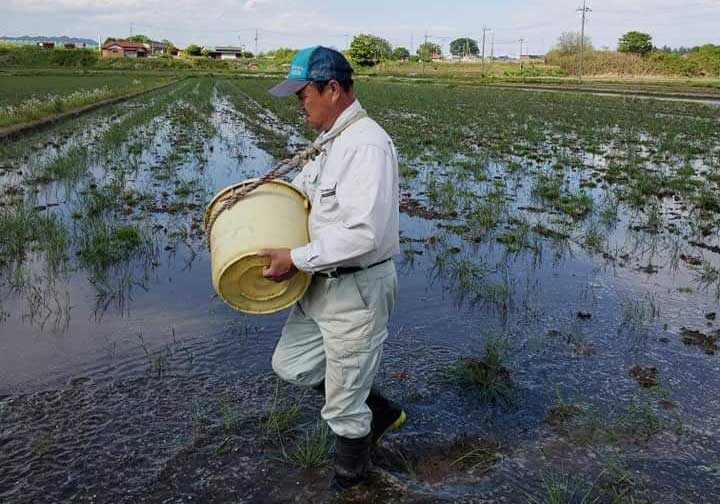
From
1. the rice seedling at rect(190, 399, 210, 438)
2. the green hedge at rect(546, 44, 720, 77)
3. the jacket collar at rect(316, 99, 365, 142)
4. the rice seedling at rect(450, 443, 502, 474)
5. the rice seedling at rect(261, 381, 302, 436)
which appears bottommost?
the rice seedling at rect(450, 443, 502, 474)

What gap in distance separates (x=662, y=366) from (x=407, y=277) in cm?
203

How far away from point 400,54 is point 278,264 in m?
107

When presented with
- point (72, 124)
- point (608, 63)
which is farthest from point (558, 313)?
point (608, 63)

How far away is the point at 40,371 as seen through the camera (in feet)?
11.5

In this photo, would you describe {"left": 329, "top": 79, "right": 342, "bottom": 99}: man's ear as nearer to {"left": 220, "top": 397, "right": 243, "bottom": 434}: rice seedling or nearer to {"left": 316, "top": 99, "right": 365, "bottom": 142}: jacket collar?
{"left": 316, "top": 99, "right": 365, "bottom": 142}: jacket collar

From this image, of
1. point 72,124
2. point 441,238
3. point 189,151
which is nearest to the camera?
point 441,238

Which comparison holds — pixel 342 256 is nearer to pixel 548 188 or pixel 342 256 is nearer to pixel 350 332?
pixel 350 332

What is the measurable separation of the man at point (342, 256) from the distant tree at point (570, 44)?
73032mm

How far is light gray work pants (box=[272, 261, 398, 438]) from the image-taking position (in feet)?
7.77

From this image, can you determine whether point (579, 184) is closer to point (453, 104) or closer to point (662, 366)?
point (662, 366)

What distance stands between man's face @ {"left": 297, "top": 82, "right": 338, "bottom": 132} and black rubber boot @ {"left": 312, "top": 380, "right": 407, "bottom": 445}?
3.62 ft

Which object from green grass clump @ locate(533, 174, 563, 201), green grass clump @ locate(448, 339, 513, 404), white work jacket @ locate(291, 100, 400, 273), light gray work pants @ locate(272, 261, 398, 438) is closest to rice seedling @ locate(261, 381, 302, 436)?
light gray work pants @ locate(272, 261, 398, 438)

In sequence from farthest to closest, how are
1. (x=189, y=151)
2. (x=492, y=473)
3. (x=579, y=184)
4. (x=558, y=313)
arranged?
1. (x=189, y=151)
2. (x=579, y=184)
3. (x=558, y=313)
4. (x=492, y=473)

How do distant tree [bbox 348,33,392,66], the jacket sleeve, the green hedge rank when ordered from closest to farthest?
the jacket sleeve, the green hedge, distant tree [bbox 348,33,392,66]
